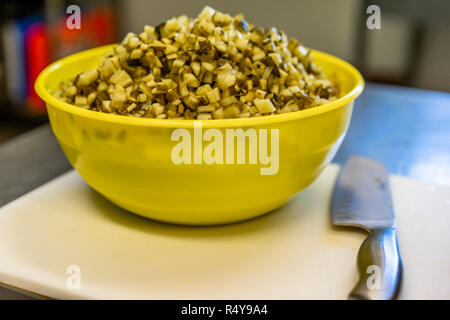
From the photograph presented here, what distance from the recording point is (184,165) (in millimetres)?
541

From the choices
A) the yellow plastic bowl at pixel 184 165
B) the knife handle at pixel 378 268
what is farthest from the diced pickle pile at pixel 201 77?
the knife handle at pixel 378 268

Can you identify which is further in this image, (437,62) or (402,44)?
(402,44)

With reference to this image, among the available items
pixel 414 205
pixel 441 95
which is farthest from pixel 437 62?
pixel 414 205

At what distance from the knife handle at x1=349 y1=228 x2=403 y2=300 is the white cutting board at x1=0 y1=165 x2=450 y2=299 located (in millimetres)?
21

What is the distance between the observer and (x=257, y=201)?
0.60 m

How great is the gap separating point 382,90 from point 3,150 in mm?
909

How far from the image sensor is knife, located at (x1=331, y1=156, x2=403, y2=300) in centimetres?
49

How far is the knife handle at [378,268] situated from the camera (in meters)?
0.48

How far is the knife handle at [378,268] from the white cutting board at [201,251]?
0.07 feet

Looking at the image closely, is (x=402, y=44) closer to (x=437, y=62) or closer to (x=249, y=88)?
(x=437, y=62)

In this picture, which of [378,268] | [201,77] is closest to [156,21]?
[201,77]

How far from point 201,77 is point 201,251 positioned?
20 cm

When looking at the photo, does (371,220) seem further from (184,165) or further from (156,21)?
(156,21)

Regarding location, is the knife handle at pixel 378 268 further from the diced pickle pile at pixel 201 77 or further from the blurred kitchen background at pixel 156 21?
the blurred kitchen background at pixel 156 21
